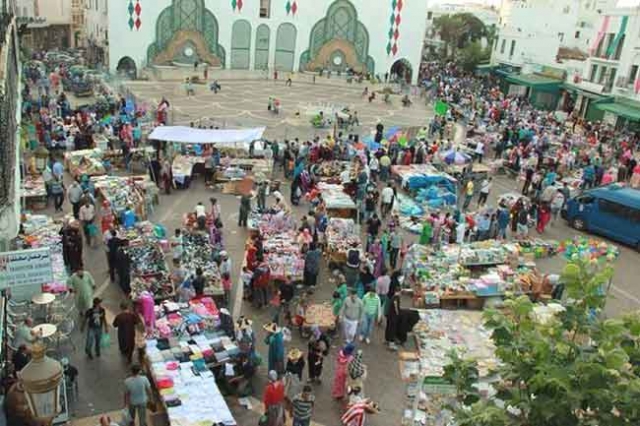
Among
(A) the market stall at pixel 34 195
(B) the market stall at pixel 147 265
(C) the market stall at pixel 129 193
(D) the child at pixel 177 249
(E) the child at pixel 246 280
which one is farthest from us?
(A) the market stall at pixel 34 195

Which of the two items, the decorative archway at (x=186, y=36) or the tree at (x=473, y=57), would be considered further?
the tree at (x=473, y=57)

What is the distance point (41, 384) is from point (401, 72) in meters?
54.7

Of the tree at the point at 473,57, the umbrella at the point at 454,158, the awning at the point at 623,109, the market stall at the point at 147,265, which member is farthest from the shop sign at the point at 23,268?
the tree at the point at 473,57

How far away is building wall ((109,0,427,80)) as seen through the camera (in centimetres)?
4556

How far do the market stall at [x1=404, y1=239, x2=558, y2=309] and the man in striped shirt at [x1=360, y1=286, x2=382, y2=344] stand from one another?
2.00 metres

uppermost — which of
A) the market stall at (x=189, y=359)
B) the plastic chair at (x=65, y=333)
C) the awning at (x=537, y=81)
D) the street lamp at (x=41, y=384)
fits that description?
the awning at (x=537, y=81)

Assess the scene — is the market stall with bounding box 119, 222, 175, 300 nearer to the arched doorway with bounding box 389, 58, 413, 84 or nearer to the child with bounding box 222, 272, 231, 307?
the child with bounding box 222, 272, 231, 307

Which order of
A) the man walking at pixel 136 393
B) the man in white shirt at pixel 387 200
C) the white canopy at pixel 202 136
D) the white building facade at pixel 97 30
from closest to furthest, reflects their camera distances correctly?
the man walking at pixel 136 393, the man in white shirt at pixel 387 200, the white canopy at pixel 202 136, the white building facade at pixel 97 30

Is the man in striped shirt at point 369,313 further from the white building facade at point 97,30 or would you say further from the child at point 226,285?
the white building facade at point 97,30

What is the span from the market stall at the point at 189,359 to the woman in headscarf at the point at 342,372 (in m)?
1.79

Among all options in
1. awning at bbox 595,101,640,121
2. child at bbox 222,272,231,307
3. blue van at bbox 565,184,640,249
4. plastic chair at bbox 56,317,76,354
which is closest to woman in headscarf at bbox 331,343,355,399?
child at bbox 222,272,231,307

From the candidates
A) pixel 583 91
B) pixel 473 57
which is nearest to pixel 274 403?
pixel 583 91

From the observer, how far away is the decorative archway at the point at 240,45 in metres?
49.1

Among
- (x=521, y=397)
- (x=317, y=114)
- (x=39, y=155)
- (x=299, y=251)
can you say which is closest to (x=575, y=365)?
(x=521, y=397)
